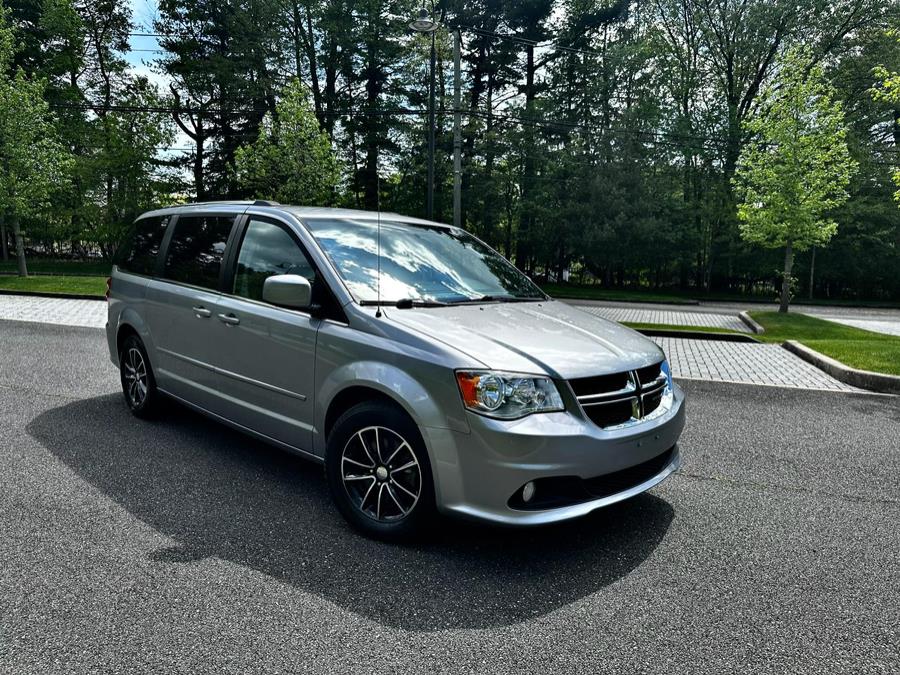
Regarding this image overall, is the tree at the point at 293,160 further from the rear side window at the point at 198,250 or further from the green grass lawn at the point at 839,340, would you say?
the rear side window at the point at 198,250

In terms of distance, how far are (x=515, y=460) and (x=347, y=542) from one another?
3.65 ft

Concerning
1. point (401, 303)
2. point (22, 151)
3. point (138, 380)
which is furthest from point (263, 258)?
point (22, 151)

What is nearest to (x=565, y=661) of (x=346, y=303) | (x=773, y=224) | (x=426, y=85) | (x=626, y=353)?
(x=626, y=353)

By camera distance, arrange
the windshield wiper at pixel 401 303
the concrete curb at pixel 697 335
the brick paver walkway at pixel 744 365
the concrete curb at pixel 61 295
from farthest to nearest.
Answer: the concrete curb at pixel 61 295
the concrete curb at pixel 697 335
the brick paver walkway at pixel 744 365
the windshield wiper at pixel 401 303

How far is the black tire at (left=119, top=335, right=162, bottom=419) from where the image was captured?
534 centimetres

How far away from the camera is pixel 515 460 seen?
2.85m

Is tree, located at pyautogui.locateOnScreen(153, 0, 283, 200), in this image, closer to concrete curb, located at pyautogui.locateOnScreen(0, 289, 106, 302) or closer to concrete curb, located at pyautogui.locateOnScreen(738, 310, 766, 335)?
concrete curb, located at pyautogui.locateOnScreen(0, 289, 106, 302)

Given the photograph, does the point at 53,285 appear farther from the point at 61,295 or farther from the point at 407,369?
the point at 407,369

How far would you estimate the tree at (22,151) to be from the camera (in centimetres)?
2188

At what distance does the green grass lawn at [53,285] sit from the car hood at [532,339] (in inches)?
660

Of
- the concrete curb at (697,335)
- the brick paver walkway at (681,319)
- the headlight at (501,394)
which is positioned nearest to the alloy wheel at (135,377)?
the headlight at (501,394)

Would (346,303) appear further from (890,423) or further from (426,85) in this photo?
(426,85)

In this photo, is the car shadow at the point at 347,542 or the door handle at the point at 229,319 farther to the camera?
the door handle at the point at 229,319

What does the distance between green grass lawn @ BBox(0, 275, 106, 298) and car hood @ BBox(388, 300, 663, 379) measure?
1677 centimetres
